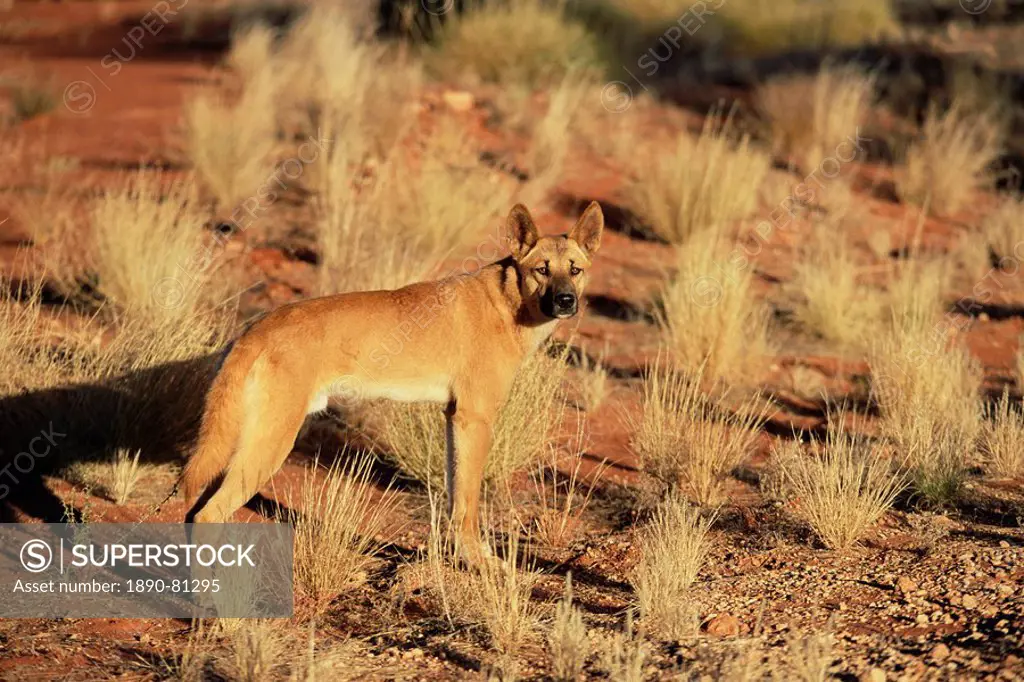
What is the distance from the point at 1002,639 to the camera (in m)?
5.66

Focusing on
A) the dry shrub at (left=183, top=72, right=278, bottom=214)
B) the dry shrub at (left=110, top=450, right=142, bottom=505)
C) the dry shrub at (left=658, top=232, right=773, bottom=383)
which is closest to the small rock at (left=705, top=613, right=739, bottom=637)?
the dry shrub at (left=110, top=450, right=142, bottom=505)

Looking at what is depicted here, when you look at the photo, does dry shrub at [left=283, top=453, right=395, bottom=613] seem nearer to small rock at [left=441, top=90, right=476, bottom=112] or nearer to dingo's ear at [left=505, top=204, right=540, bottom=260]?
dingo's ear at [left=505, top=204, right=540, bottom=260]

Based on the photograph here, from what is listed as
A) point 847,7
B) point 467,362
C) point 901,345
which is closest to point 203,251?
point 467,362

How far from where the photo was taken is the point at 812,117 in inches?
704

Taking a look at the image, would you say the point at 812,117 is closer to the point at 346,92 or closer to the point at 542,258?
the point at 346,92

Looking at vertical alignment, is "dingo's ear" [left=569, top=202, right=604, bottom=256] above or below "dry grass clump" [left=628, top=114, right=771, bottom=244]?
below

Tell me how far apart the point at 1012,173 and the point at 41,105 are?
46.7ft

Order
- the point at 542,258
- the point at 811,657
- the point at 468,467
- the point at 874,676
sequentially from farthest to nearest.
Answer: the point at 542,258 → the point at 468,467 → the point at 874,676 → the point at 811,657

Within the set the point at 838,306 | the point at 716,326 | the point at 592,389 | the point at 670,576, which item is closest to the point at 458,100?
the point at 838,306

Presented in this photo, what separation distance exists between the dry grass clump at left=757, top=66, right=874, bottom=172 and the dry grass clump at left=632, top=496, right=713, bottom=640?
1163 cm

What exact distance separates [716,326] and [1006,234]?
565 centimetres

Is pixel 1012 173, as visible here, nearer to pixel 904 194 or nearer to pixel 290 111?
pixel 904 194

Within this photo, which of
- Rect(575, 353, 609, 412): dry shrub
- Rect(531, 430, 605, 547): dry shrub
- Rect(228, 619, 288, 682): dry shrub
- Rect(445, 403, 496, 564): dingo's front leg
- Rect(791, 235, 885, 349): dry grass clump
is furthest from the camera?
Rect(791, 235, 885, 349): dry grass clump

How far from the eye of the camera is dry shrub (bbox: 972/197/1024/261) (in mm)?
14609
